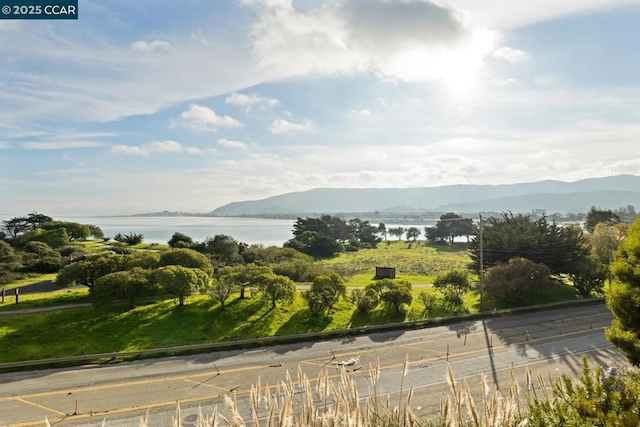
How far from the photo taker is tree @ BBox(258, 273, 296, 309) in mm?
25641

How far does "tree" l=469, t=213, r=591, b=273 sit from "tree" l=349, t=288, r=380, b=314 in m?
15.8

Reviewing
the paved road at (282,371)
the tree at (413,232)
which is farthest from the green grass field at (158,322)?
the tree at (413,232)

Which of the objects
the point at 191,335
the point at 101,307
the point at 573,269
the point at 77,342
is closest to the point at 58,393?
the point at 77,342

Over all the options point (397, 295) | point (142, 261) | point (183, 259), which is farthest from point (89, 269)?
point (397, 295)

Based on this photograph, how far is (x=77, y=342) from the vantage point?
20812 millimetres

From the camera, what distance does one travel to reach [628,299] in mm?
11758

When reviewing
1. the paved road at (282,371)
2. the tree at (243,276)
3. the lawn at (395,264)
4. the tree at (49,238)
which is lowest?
the lawn at (395,264)

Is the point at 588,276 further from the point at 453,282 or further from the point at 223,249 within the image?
the point at 223,249

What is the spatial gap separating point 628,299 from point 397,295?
53.9ft

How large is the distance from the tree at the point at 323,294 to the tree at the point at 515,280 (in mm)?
14289

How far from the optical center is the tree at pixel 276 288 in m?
25.6

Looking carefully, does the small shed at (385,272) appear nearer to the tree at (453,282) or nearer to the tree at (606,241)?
the tree at (453,282)

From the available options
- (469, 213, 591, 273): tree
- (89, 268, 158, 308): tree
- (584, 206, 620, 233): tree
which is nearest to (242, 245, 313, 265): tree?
(89, 268, 158, 308): tree

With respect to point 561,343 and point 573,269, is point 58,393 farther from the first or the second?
point 573,269
